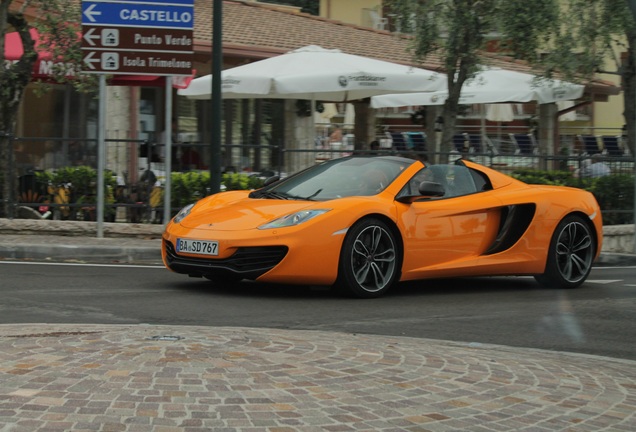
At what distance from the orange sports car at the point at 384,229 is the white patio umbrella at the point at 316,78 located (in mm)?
7609

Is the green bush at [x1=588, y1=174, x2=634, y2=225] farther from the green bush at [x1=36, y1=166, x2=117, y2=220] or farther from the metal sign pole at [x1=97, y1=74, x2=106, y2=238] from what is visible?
the metal sign pole at [x1=97, y1=74, x2=106, y2=238]

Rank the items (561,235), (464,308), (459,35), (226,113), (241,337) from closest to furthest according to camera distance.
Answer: (241,337) → (464,308) → (561,235) → (459,35) → (226,113)

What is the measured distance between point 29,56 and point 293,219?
7.33m

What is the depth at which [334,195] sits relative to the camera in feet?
31.3

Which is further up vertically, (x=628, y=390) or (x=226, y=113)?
(x=226, y=113)

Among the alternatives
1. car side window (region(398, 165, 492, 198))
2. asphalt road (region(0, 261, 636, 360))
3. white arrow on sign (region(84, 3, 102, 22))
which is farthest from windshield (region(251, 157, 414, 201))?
white arrow on sign (region(84, 3, 102, 22))

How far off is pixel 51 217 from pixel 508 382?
10209 millimetres

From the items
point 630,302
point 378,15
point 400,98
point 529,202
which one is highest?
point 378,15

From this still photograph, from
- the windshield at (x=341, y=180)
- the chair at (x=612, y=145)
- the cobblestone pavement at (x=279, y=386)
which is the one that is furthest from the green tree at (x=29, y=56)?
the chair at (x=612, y=145)

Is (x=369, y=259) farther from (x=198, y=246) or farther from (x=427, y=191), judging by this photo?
(x=198, y=246)

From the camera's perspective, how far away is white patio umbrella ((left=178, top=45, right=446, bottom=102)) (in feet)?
58.6

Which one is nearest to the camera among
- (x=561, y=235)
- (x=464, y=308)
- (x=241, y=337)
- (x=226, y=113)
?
(x=241, y=337)

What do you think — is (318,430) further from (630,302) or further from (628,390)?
(630,302)

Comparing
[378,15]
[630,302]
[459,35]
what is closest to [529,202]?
[630,302]
